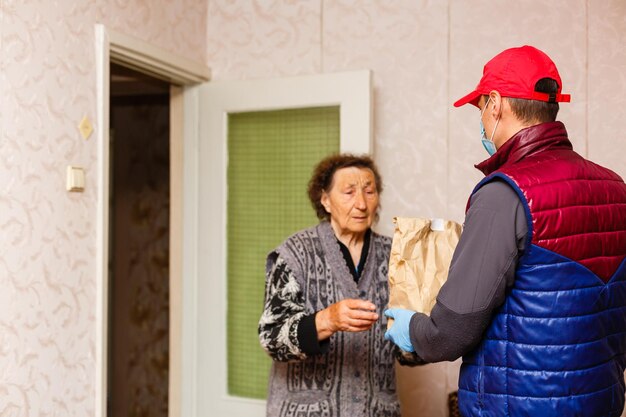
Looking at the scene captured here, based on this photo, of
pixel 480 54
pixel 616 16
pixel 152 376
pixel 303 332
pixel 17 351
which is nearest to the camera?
pixel 303 332

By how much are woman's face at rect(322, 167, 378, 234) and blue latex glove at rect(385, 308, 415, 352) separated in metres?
0.54

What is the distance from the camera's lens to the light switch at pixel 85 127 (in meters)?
2.37

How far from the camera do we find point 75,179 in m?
2.31

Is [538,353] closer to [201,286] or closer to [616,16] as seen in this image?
[616,16]

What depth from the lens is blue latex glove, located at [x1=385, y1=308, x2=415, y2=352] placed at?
5.10 ft

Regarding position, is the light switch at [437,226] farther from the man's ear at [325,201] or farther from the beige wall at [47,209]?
the beige wall at [47,209]

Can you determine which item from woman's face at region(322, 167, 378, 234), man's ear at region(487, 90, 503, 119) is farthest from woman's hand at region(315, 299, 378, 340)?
man's ear at region(487, 90, 503, 119)

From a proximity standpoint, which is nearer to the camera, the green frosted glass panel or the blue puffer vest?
the blue puffer vest

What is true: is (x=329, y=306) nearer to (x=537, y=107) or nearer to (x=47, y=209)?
(x=537, y=107)

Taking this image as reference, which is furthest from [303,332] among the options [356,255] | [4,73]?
[4,73]

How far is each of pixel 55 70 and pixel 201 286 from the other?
130 centimetres

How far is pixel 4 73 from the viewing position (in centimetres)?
203

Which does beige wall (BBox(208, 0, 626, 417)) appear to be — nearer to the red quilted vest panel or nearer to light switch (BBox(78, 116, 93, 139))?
light switch (BBox(78, 116, 93, 139))

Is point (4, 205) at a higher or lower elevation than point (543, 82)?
lower
